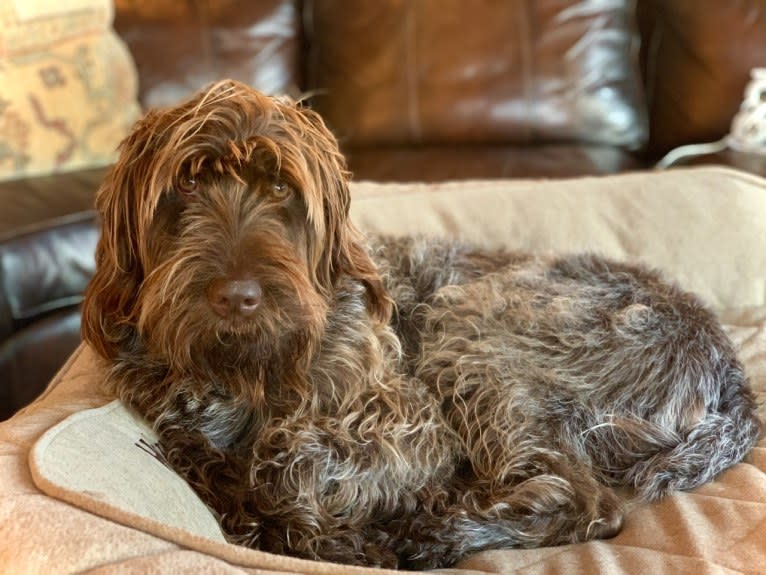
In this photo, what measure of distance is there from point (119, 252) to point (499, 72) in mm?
3079

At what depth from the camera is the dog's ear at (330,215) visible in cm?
201

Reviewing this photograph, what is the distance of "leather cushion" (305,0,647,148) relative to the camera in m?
4.58

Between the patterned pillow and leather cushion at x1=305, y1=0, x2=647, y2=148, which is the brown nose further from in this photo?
leather cushion at x1=305, y1=0, x2=647, y2=148

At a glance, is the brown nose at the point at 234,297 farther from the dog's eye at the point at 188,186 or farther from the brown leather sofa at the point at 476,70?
the brown leather sofa at the point at 476,70

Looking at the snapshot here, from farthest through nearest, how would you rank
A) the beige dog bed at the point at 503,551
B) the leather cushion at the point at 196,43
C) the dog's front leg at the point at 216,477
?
the leather cushion at the point at 196,43
the dog's front leg at the point at 216,477
the beige dog bed at the point at 503,551

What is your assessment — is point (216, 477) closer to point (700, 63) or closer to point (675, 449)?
point (675, 449)

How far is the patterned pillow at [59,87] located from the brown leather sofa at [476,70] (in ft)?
0.49

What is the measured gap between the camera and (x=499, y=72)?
459cm

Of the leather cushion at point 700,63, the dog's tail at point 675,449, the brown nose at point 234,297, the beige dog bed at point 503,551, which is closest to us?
the beige dog bed at point 503,551

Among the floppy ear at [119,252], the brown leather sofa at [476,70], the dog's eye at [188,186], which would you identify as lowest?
the brown leather sofa at [476,70]

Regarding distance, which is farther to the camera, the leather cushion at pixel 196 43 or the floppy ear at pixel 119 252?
the leather cushion at pixel 196 43

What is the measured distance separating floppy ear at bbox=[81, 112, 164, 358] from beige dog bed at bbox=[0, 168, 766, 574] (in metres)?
0.19

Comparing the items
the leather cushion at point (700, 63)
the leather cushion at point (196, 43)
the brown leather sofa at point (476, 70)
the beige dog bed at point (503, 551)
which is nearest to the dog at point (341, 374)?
the beige dog bed at point (503, 551)

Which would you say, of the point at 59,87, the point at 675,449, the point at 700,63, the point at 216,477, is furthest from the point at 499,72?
the point at 216,477
